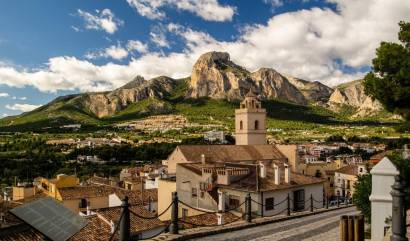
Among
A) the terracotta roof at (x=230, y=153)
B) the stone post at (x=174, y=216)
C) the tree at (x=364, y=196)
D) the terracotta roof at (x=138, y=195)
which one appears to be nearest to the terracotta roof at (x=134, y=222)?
the terracotta roof at (x=138, y=195)

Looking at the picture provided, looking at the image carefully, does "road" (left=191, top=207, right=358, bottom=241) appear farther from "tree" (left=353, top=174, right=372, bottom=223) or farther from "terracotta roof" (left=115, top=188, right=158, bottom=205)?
"terracotta roof" (left=115, top=188, right=158, bottom=205)

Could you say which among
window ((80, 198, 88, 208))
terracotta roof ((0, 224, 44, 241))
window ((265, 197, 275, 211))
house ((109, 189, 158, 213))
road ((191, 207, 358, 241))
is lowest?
window ((80, 198, 88, 208))

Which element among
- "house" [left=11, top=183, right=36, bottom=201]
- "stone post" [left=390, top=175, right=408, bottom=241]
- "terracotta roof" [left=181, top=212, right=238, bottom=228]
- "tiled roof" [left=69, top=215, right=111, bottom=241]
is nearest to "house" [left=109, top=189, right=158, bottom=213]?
"tiled roof" [left=69, top=215, right=111, bottom=241]

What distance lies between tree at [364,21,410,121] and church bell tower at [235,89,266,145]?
3482cm

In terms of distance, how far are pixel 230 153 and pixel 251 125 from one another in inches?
405

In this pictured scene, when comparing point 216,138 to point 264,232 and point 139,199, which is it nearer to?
point 139,199

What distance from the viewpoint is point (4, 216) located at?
639 inches

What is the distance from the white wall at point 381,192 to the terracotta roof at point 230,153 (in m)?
31.9

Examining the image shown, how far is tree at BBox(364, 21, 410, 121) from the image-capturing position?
49.2ft

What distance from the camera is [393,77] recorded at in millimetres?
15414

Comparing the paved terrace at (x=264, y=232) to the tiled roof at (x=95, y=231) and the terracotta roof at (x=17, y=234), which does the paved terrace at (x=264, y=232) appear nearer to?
the terracotta roof at (x=17, y=234)

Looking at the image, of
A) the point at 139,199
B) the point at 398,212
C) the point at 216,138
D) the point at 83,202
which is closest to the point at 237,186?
the point at 139,199

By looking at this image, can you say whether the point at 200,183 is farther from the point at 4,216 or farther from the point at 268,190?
the point at 4,216

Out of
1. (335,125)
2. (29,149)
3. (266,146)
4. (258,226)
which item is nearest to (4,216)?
(258,226)
